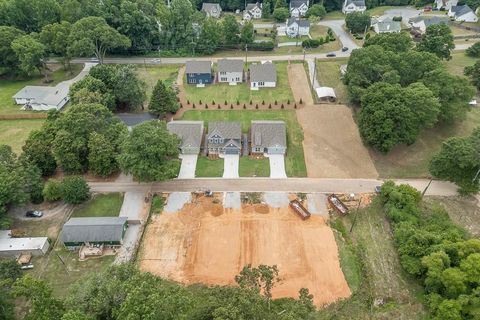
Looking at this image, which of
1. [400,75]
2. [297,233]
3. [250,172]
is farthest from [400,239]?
[400,75]

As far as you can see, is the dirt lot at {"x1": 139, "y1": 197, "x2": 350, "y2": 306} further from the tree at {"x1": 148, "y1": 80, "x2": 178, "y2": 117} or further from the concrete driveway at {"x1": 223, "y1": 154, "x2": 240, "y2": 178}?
the tree at {"x1": 148, "y1": 80, "x2": 178, "y2": 117}

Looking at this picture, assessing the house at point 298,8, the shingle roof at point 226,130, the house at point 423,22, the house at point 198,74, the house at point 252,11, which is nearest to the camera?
the shingle roof at point 226,130

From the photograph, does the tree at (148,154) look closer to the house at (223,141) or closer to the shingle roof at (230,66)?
the house at (223,141)

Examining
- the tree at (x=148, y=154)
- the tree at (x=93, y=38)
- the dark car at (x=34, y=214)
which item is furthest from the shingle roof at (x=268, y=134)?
the tree at (x=93, y=38)

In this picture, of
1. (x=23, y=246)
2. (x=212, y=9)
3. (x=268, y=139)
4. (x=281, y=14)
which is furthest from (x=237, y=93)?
(x=212, y=9)

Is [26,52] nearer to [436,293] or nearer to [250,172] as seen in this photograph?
[250,172]
